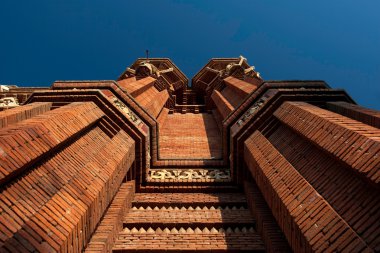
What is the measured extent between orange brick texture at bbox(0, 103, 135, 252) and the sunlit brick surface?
357 centimetres

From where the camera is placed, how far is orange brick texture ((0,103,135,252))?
12.4ft

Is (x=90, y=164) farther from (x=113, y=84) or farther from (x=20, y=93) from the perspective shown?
(x=20, y=93)

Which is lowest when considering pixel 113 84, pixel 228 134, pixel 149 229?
pixel 149 229

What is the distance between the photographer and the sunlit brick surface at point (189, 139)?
34.0ft

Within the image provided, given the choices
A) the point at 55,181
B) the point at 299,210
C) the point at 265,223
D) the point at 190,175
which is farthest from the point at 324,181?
the point at 190,175

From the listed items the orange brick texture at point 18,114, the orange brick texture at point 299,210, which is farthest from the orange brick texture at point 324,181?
the orange brick texture at point 18,114

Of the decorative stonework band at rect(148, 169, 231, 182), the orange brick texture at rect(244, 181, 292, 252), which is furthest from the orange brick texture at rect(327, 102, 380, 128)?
the decorative stonework band at rect(148, 169, 231, 182)

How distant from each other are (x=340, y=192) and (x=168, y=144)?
24.3ft

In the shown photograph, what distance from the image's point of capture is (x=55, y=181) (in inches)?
188

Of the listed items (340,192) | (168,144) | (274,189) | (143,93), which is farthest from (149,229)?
(143,93)

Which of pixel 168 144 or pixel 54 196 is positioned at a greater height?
pixel 54 196

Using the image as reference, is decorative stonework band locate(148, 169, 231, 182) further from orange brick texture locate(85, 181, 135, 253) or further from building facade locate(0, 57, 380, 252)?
orange brick texture locate(85, 181, 135, 253)

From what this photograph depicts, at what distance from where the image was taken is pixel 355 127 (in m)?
4.94

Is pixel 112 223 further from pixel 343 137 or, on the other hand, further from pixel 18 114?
pixel 343 137
